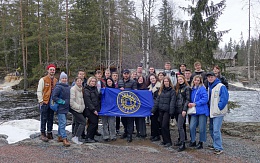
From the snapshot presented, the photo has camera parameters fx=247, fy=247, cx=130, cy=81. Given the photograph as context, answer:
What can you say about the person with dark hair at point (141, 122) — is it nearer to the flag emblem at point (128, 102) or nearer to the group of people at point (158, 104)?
the group of people at point (158, 104)

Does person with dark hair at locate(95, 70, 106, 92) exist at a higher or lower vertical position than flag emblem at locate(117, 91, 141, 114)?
higher

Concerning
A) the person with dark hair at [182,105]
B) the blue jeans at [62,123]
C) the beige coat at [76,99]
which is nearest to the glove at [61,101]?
the beige coat at [76,99]

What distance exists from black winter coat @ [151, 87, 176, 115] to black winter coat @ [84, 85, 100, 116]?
1976 millimetres

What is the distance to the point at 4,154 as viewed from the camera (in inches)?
253

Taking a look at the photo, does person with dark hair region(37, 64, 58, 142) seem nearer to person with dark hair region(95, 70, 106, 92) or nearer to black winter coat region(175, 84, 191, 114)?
person with dark hair region(95, 70, 106, 92)

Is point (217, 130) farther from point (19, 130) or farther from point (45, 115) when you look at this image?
point (19, 130)

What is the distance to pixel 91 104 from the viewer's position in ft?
24.7

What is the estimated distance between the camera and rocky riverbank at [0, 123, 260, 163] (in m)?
6.21

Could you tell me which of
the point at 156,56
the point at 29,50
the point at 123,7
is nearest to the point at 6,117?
the point at 29,50

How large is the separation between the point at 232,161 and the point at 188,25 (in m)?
11.0

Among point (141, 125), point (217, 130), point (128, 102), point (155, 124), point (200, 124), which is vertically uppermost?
point (128, 102)

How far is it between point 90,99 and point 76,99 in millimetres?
436

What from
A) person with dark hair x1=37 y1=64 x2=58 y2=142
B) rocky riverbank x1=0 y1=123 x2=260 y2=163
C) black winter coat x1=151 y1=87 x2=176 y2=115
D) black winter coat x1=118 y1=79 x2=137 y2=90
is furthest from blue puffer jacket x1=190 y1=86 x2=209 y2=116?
person with dark hair x1=37 y1=64 x2=58 y2=142

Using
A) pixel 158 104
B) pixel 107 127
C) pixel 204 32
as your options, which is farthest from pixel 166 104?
pixel 204 32
